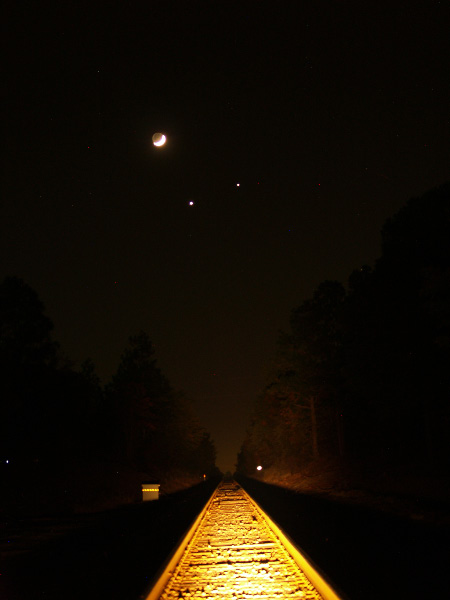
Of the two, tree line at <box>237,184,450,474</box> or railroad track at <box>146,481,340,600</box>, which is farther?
tree line at <box>237,184,450,474</box>

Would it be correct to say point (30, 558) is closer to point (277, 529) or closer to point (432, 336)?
point (277, 529)

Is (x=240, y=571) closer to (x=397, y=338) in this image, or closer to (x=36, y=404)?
(x=397, y=338)

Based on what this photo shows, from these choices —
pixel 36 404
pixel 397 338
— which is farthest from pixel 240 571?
pixel 36 404

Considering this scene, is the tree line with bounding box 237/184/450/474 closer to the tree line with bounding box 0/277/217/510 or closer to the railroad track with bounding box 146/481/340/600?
the railroad track with bounding box 146/481/340/600

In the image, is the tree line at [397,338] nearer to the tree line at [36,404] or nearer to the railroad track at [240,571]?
the railroad track at [240,571]

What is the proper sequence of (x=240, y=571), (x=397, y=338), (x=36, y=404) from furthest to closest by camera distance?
(x=36, y=404) < (x=397, y=338) < (x=240, y=571)

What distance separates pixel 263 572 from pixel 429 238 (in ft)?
65.4

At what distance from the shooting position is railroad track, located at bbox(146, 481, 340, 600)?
7867mm

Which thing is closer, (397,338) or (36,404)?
(397,338)

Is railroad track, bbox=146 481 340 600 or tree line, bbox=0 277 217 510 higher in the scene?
tree line, bbox=0 277 217 510

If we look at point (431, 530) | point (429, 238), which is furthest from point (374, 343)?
point (431, 530)

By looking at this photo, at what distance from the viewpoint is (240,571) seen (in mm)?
9414

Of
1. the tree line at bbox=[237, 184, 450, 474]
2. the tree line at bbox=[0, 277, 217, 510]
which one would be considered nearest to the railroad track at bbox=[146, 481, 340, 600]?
the tree line at bbox=[237, 184, 450, 474]

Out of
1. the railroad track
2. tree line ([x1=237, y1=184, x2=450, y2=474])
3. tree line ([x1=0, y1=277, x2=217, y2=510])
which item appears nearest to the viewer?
the railroad track
